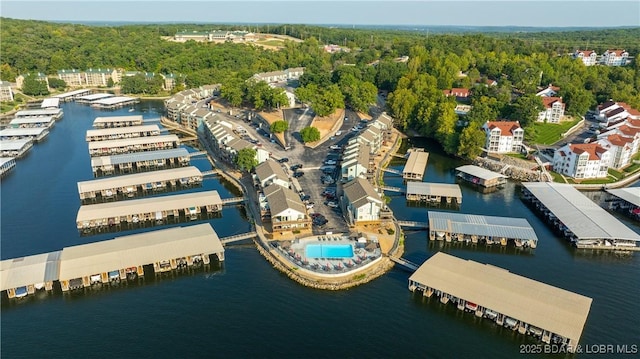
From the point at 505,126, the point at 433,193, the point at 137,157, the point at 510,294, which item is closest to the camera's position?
the point at 510,294

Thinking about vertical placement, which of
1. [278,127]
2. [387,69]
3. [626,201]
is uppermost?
[387,69]

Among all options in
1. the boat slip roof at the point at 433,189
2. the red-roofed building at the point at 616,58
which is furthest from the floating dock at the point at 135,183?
the red-roofed building at the point at 616,58

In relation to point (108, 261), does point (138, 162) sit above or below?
above

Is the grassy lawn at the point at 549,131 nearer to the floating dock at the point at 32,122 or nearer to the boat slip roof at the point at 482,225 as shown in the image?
the boat slip roof at the point at 482,225

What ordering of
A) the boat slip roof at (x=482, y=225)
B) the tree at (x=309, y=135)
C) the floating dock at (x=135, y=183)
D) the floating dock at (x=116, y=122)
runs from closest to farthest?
the boat slip roof at (x=482, y=225)
the floating dock at (x=135, y=183)
the tree at (x=309, y=135)
the floating dock at (x=116, y=122)

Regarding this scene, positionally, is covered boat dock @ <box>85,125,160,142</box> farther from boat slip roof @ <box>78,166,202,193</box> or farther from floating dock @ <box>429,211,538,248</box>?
floating dock @ <box>429,211,538,248</box>

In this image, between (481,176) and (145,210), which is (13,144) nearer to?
(145,210)

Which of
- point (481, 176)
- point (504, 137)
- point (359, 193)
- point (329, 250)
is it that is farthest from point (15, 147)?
point (504, 137)

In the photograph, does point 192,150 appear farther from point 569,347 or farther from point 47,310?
point 569,347
